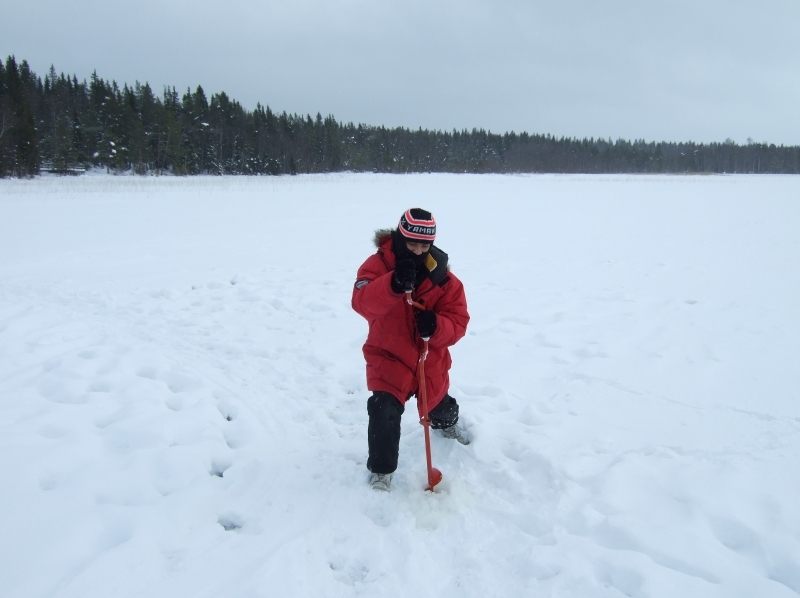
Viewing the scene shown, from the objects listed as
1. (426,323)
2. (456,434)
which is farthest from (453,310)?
(456,434)

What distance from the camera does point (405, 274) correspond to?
2680mm

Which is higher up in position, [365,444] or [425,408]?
[425,408]

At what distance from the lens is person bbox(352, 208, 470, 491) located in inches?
113

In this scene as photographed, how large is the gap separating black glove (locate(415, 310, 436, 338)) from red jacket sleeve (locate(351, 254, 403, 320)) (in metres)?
0.20

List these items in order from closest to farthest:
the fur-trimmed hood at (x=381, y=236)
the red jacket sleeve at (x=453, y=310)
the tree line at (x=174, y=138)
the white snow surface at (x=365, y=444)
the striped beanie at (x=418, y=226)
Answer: the white snow surface at (x=365, y=444) → the striped beanie at (x=418, y=226) → the red jacket sleeve at (x=453, y=310) → the fur-trimmed hood at (x=381, y=236) → the tree line at (x=174, y=138)

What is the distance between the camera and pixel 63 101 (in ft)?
164

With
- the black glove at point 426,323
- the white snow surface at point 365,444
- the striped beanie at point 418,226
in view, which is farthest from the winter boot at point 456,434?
the striped beanie at point 418,226

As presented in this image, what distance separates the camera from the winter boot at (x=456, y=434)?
3.57 meters

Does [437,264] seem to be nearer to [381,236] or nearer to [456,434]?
[381,236]

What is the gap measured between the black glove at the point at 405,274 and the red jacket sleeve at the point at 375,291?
62 millimetres

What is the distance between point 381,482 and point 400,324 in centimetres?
99

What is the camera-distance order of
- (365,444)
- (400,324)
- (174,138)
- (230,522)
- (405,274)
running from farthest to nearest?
(174,138), (365,444), (400,324), (230,522), (405,274)

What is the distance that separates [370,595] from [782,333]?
5.79m

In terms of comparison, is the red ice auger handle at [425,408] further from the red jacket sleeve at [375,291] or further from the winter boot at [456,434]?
the winter boot at [456,434]
